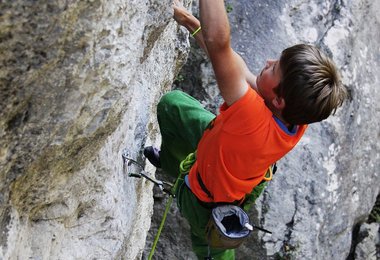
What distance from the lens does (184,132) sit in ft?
11.3

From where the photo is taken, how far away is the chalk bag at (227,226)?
3.19 m

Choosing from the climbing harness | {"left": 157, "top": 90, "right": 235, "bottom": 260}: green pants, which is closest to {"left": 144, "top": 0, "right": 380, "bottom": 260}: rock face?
{"left": 157, "top": 90, "right": 235, "bottom": 260}: green pants

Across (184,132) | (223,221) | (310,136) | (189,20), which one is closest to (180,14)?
(189,20)

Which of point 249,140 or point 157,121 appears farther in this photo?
point 157,121

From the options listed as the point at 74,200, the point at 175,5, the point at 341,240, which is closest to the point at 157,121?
the point at 175,5

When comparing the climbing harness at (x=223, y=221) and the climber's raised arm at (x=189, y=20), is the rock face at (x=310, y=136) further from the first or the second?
the climber's raised arm at (x=189, y=20)

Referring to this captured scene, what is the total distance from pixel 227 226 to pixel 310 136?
2.41 metres

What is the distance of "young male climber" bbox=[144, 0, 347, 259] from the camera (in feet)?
8.05

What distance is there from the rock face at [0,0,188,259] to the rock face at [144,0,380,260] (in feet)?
7.95

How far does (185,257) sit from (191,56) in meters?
1.91

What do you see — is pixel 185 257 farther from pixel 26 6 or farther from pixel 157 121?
pixel 26 6

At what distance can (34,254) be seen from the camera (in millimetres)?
2287

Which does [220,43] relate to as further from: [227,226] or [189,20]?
[227,226]

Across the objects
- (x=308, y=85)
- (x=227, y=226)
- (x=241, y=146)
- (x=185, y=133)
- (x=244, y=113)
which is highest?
(x=308, y=85)
